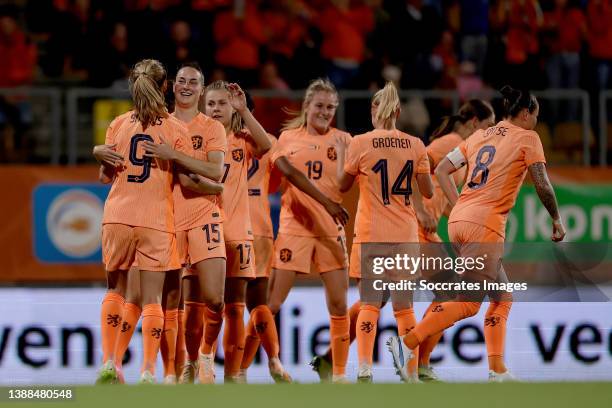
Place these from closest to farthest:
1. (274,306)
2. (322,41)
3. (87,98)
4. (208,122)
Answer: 1. (208,122)
2. (274,306)
3. (87,98)
4. (322,41)

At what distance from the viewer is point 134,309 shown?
9.25 m

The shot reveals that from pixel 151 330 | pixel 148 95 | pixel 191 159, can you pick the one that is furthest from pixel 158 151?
pixel 151 330

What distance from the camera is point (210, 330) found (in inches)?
400

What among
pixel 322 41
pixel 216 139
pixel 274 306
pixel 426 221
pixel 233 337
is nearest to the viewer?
pixel 216 139

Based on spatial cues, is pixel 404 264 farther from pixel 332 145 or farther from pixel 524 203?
pixel 524 203

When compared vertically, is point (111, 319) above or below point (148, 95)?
below

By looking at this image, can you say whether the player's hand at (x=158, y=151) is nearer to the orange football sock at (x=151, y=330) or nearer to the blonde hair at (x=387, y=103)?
the orange football sock at (x=151, y=330)

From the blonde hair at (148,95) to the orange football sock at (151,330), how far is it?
123cm

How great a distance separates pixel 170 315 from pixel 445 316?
1.94 m

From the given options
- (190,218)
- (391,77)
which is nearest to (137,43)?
(391,77)

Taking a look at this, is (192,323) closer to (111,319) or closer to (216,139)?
(111,319)

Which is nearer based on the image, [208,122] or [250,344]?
[208,122]

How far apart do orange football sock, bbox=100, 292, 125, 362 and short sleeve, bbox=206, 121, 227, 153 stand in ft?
4.00

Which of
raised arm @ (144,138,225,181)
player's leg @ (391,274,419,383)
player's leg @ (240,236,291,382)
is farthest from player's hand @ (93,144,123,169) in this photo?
player's leg @ (391,274,419,383)
